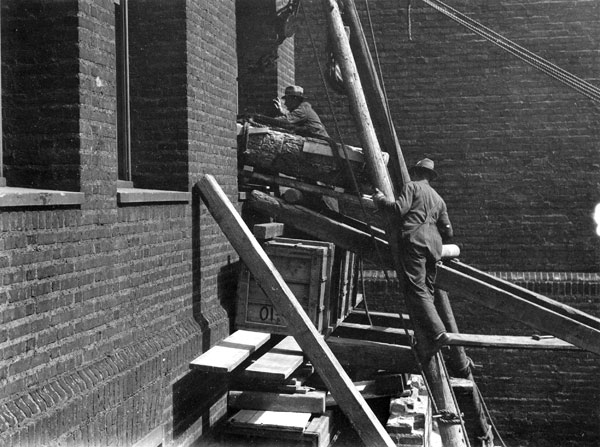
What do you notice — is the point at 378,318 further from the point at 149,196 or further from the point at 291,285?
the point at 149,196

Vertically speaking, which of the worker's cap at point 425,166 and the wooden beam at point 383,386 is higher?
the worker's cap at point 425,166

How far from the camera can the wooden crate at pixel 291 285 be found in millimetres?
6793

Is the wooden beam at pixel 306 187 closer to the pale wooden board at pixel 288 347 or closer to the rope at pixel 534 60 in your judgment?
the pale wooden board at pixel 288 347

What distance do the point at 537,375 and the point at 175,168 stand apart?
5.74 metres

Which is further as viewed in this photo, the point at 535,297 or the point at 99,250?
the point at 535,297

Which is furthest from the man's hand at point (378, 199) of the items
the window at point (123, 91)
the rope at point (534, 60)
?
the rope at point (534, 60)

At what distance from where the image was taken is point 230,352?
242 inches

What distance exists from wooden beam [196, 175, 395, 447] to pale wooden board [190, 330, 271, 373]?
0.50 m

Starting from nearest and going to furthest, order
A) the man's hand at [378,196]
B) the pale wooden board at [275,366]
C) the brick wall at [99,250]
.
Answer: the brick wall at [99,250] < the pale wooden board at [275,366] < the man's hand at [378,196]

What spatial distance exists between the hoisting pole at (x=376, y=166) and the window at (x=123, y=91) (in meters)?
2.26

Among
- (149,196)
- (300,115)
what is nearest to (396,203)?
(300,115)

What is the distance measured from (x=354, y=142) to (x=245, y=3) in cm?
227

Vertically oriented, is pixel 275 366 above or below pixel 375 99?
below

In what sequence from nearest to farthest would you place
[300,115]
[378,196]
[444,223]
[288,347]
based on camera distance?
[288,347] → [378,196] → [444,223] → [300,115]
